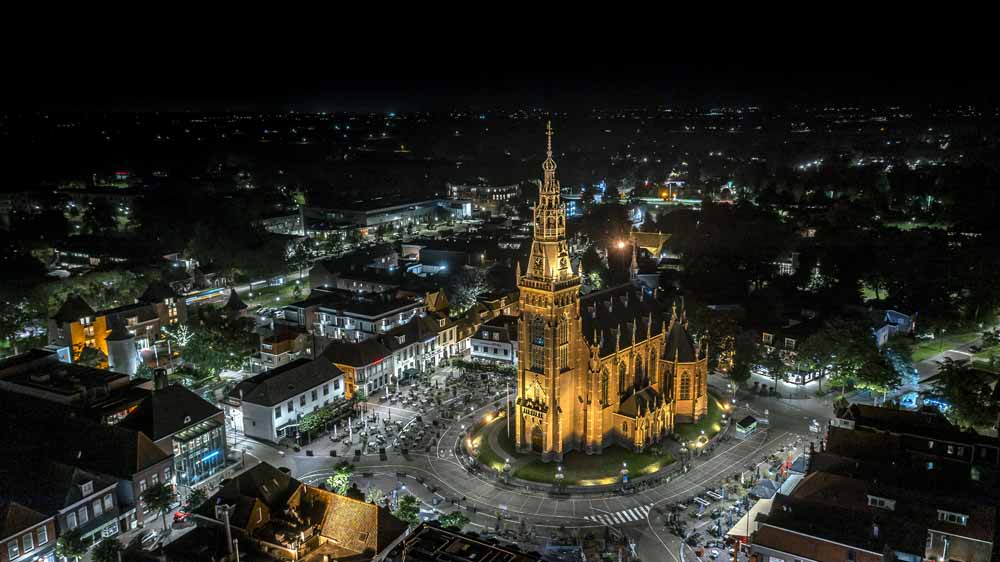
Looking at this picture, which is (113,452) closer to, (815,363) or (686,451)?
(686,451)

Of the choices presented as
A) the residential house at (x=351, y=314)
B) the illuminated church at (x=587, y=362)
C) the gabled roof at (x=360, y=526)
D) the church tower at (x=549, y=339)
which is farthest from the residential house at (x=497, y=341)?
the gabled roof at (x=360, y=526)

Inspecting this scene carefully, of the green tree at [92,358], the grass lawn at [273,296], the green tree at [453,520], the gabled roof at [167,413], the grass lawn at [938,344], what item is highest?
the gabled roof at [167,413]

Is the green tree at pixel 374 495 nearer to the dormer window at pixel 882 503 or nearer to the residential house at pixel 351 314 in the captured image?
the residential house at pixel 351 314

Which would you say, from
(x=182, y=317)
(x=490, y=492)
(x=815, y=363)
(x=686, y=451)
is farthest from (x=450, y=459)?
(x=182, y=317)

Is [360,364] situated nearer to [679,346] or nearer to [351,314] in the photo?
[351,314]

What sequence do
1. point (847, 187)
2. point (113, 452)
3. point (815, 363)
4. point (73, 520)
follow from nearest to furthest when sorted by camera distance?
point (73, 520)
point (113, 452)
point (815, 363)
point (847, 187)
